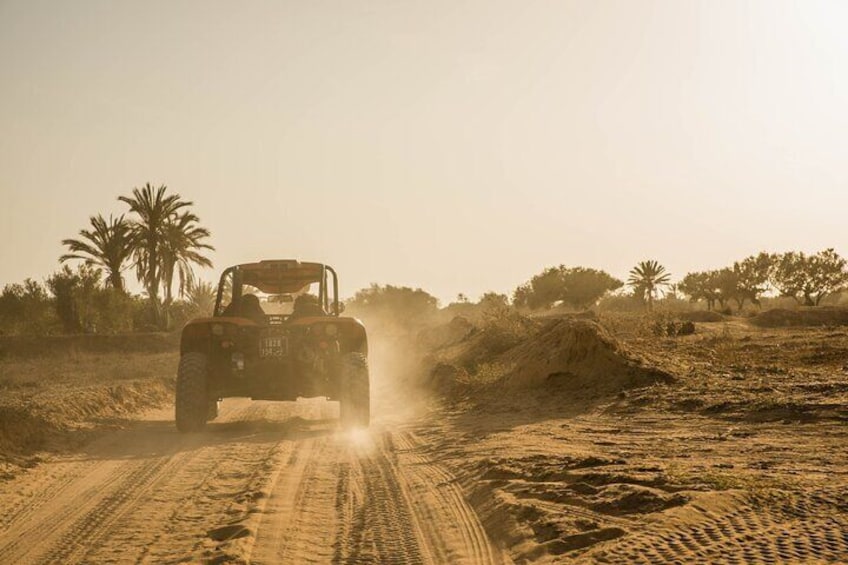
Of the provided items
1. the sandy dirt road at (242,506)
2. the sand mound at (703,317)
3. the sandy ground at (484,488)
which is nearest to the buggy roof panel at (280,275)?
the sandy ground at (484,488)

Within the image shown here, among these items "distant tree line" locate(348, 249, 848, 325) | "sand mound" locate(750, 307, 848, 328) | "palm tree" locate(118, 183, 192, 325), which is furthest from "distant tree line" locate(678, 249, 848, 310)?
"palm tree" locate(118, 183, 192, 325)

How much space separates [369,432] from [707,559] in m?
7.99

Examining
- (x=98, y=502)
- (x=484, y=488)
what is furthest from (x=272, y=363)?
(x=484, y=488)

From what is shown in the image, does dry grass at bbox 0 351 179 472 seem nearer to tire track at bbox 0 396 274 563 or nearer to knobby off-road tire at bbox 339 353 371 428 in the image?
tire track at bbox 0 396 274 563

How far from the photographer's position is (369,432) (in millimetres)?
12133

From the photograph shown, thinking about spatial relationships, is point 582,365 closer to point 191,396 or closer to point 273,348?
point 273,348

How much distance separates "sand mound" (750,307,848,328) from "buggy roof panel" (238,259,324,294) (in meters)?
29.8

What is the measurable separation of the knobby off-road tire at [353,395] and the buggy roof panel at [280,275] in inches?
99.1

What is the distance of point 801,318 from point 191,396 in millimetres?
35867

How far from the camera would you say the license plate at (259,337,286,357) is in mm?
12203

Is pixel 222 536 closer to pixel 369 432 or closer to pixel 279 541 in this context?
pixel 279 541

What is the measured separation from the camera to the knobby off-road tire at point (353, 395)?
1226cm

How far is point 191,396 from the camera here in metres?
11.9

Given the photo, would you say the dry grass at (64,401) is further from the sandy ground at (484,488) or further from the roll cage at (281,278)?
the roll cage at (281,278)
